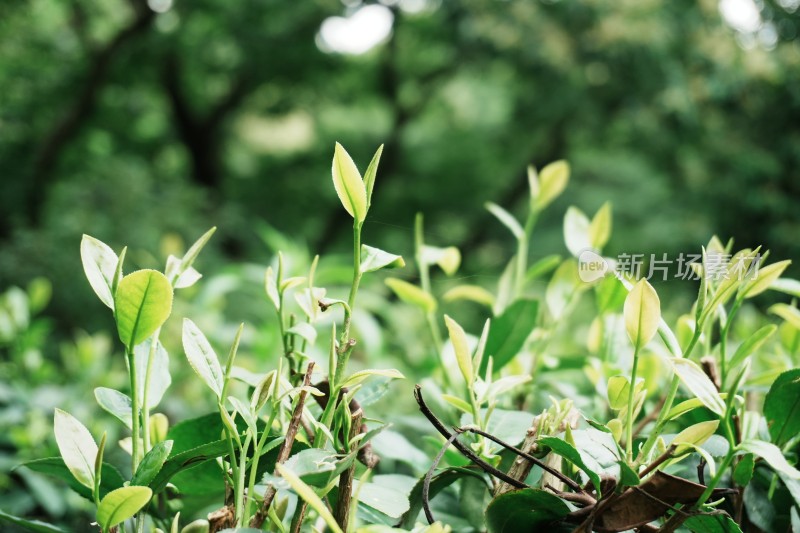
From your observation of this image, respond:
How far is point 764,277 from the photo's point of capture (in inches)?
11.9

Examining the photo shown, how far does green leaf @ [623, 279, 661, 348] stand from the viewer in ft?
0.86

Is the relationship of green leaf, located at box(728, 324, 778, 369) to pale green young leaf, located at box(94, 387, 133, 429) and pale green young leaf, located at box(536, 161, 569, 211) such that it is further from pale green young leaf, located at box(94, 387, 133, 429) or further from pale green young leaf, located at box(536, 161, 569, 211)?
pale green young leaf, located at box(94, 387, 133, 429)

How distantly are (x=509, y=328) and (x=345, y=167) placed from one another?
19cm

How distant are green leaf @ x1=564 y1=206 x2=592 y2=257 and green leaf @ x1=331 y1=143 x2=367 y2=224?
0.21 metres

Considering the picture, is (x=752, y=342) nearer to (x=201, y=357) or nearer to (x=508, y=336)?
(x=508, y=336)

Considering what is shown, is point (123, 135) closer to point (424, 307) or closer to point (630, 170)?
point (630, 170)

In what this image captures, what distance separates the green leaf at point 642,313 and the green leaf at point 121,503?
0.20 meters

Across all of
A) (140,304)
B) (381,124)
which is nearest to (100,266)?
(140,304)

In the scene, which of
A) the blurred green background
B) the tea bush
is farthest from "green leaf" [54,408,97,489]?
the blurred green background

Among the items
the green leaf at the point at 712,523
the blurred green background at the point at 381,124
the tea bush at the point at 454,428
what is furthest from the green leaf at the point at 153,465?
the blurred green background at the point at 381,124

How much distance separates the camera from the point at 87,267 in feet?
0.90

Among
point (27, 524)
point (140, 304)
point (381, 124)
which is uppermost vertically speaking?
point (381, 124)

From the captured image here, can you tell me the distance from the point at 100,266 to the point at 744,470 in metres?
0.30

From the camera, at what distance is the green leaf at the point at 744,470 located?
28 cm
